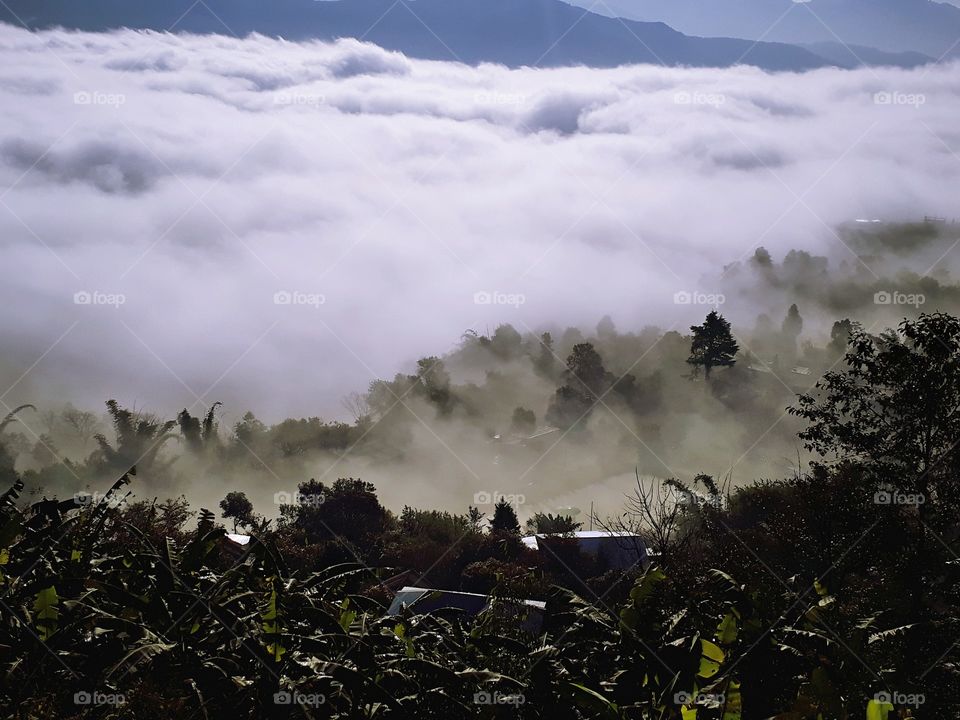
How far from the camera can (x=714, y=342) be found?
504 feet

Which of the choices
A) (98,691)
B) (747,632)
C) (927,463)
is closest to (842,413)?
(927,463)

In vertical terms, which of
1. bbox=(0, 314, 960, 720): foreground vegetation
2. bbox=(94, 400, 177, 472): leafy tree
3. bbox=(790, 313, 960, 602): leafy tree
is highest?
bbox=(94, 400, 177, 472): leafy tree

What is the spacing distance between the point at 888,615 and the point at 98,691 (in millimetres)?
5588

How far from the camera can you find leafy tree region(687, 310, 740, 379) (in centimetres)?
14438

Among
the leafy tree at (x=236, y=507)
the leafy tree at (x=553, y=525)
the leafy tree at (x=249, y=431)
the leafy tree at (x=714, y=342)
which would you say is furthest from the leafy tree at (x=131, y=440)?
the leafy tree at (x=714, y=342)

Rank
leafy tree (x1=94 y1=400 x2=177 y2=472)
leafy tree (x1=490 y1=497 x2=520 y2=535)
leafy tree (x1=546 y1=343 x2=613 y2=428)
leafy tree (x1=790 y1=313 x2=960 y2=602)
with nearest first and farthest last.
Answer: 1. leafy tree (x1=790 y1=313 x2=960 y2=602)
2. leafy tree (x1=490 y1=497 x2=520 y2=535)
3. leafy tree (x1=94 y1=400 x2=177 y2=472)
4. leafy tree (x1=546 y1=343 x2=613 y2=428)

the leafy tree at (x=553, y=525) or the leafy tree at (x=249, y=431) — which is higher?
the leafy tree at (x=249, y=431)

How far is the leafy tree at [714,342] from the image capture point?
144 m

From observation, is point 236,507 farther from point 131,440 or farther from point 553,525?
point 131,440

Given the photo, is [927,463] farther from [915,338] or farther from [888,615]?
[888,615]

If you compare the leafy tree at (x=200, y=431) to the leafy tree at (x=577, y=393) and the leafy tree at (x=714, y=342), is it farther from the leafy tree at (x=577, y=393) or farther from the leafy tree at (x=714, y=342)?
the leafy tree at (x=714, y=342)

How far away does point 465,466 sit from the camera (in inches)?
7372

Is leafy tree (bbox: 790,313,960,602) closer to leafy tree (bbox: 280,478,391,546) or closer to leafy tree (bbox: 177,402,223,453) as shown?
leafy tree (bbox: 280,478,391,546)

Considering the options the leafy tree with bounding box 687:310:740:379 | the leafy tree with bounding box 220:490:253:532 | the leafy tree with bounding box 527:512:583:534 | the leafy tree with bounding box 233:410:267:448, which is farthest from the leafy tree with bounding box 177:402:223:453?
the leafy tree with bounding box 527:512:583:534
